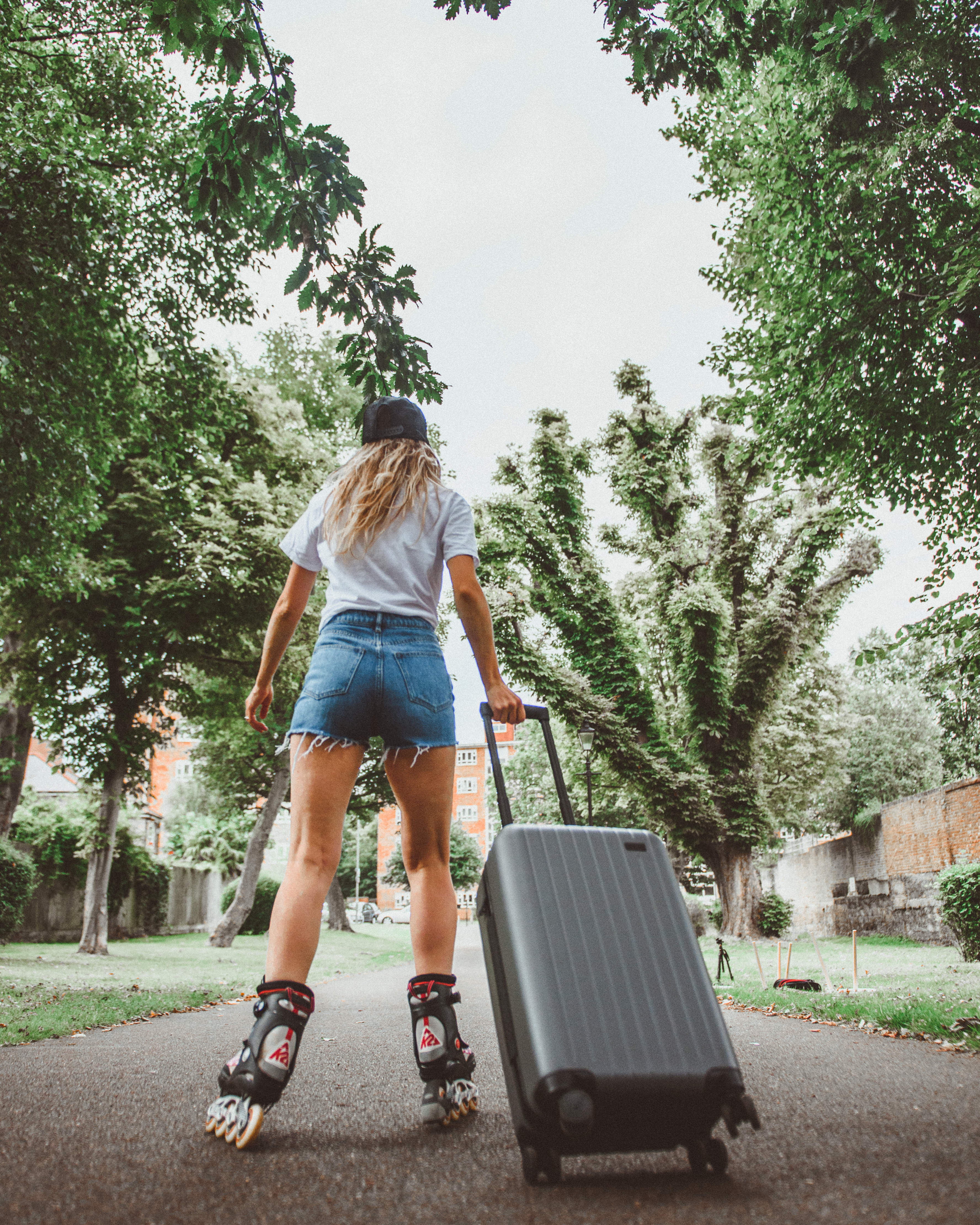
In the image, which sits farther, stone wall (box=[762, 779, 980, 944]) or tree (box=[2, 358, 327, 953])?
stone wall (box=[762, 779, 980, 944])

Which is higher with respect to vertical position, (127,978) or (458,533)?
(458,533)

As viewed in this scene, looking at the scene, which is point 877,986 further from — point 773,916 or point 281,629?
point 773,916

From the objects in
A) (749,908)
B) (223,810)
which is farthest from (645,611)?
(223,810)

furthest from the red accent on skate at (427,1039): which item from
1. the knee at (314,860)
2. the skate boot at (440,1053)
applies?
the knee at (314,860)

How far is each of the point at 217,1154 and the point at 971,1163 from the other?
64.4 inches

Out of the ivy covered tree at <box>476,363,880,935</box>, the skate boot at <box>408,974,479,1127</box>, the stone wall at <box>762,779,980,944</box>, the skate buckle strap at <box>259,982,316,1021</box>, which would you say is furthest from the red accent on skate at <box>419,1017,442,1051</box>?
the ivy covered tree at <box>476,363,880,935</box>

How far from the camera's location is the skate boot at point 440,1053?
2244 millimetres

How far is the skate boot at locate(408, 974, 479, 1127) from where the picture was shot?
224 centimetres

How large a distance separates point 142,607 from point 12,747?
436 cm

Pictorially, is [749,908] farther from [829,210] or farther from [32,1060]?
[32,1060]

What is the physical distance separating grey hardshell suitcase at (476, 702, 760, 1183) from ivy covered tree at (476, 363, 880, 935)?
1696 cm

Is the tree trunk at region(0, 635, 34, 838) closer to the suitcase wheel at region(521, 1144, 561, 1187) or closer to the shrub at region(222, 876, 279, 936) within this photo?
the shrub at region(222, 876, 279, 936)

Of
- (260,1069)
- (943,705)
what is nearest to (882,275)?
(260,1069)

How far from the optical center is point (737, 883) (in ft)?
63.1
